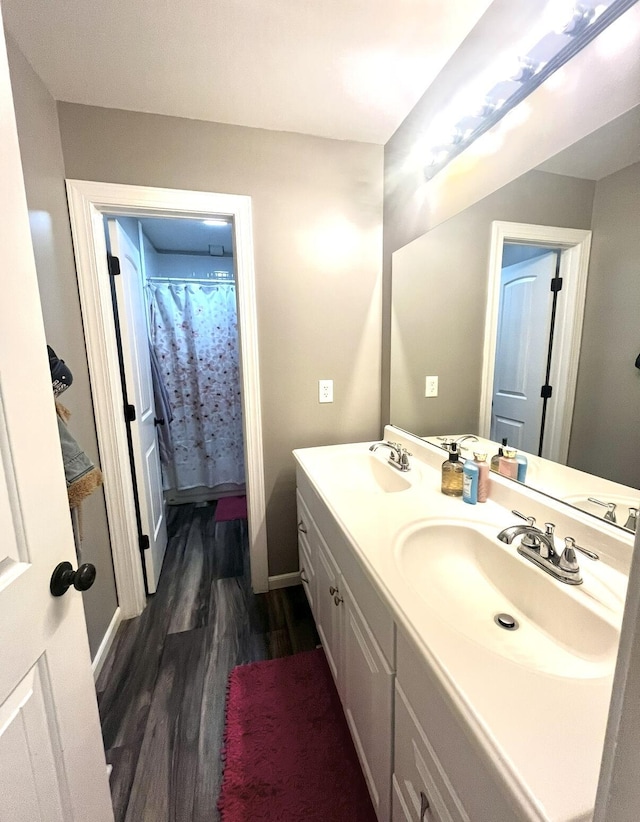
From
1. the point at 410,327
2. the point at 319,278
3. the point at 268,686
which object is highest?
the point at 319,278

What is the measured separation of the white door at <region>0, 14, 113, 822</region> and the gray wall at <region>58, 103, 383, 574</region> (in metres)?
1.11

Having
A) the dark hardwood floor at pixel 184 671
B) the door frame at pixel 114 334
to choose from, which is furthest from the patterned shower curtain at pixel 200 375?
the door frame at pixel 114 334

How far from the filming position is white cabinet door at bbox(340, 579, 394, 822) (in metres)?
0.82

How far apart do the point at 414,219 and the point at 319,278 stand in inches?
20.5

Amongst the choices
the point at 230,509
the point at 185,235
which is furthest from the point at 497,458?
the point at 185,235

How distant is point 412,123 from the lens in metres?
1.53

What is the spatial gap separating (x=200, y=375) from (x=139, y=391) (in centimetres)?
122

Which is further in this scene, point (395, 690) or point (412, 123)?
point (412, 123)

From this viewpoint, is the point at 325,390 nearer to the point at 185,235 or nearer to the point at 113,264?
the point at 113,264

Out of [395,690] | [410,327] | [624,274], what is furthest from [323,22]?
[395,690]

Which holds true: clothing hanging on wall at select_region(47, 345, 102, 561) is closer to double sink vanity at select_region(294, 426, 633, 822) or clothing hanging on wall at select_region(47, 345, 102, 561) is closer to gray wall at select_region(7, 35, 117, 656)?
gray wall at select_region(7, 35, 117, 656)

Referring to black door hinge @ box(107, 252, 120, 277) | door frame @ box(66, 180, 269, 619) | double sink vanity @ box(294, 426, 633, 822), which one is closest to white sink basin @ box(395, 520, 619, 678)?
double sink vanity @ box(294, 426, 633, 822)

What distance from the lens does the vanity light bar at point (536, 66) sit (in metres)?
0.79

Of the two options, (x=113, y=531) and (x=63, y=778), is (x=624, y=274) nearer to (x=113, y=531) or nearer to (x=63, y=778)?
(x=63, y=778)
